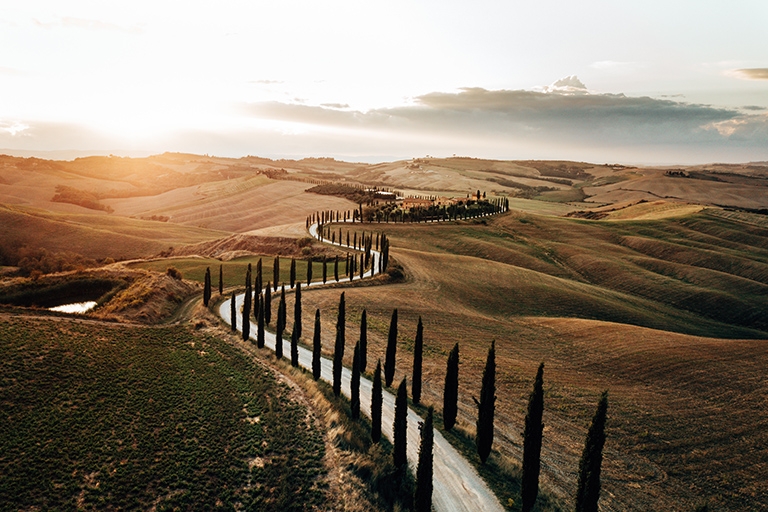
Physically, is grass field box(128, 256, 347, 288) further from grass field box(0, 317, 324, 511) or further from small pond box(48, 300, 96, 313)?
grass field box(0, 317, 324, 511)

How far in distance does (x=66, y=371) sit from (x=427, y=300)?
136 ft

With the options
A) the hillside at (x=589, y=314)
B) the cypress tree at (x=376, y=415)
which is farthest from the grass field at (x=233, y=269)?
the cypress tree at (x=376, y=415)

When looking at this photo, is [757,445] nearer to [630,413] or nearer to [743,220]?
[630,413]

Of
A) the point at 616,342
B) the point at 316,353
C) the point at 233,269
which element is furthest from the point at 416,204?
the point at 316,353

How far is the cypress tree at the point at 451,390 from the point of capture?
27.3m

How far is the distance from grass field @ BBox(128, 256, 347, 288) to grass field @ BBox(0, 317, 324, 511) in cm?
3336

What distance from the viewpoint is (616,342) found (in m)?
45.7

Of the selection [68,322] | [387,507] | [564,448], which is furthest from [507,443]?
[68,322]

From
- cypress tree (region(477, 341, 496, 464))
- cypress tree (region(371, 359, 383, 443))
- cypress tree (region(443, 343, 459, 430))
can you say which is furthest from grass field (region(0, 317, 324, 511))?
cypress tree (region(477, 341, 496, 464))

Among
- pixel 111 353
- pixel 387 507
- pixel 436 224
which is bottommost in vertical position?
pixel 387 507

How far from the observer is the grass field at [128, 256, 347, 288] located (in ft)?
237

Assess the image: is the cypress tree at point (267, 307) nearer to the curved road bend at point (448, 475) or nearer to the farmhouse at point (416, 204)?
the curved road bend at point (448, 475)

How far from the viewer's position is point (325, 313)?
52.2m

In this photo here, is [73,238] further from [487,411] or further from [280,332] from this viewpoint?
[487,411]
